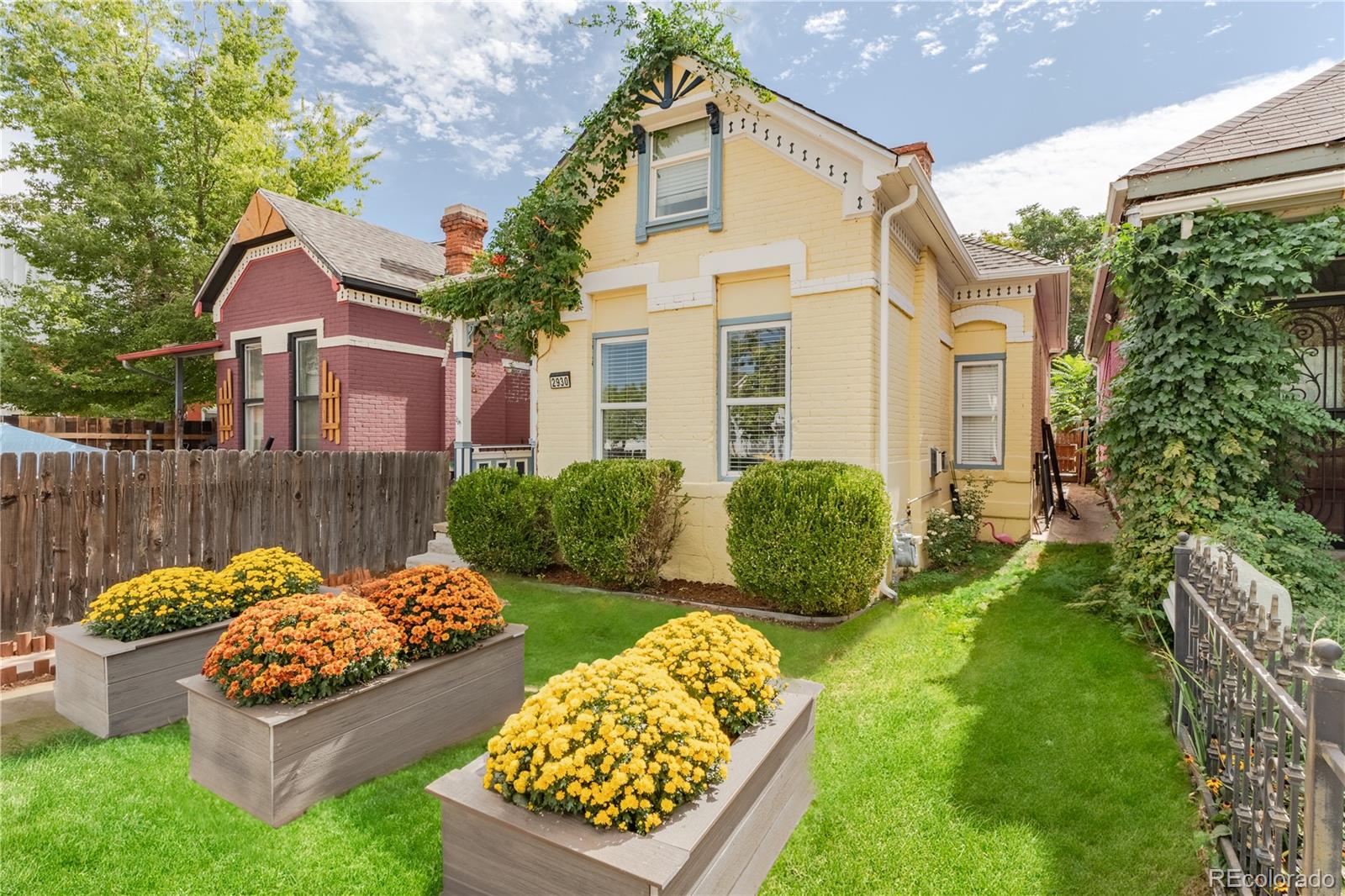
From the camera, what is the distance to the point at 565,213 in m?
8.45

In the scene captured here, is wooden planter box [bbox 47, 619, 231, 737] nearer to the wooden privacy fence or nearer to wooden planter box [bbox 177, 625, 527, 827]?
wooden planter box [bbox 177, 625, 527, 827]

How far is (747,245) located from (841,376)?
6.78 feet

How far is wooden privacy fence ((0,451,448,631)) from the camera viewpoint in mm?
6020

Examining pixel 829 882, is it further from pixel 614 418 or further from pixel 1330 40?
pixel 1330 40

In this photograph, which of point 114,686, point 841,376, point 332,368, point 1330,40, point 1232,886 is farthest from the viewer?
point 332,368

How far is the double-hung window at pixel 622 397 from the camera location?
28.3ft

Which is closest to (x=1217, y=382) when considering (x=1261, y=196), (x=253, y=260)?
(x=1261, y=196)

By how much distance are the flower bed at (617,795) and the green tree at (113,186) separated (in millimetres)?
19071

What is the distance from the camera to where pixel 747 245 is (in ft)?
25.3

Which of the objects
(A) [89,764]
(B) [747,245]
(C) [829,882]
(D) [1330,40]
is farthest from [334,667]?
(D) [1330,40]

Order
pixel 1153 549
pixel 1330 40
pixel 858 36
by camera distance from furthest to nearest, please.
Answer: pixel 858 36
pixel 1330 40
pixel 1153 549

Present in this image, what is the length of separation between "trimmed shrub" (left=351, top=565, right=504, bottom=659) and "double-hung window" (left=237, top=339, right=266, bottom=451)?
1092cm

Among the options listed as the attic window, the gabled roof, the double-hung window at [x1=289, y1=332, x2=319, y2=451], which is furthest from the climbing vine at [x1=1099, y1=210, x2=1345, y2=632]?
the double-hung window at [x1=289, y1=332, x2=319, y2=451]

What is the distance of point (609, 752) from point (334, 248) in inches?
494
